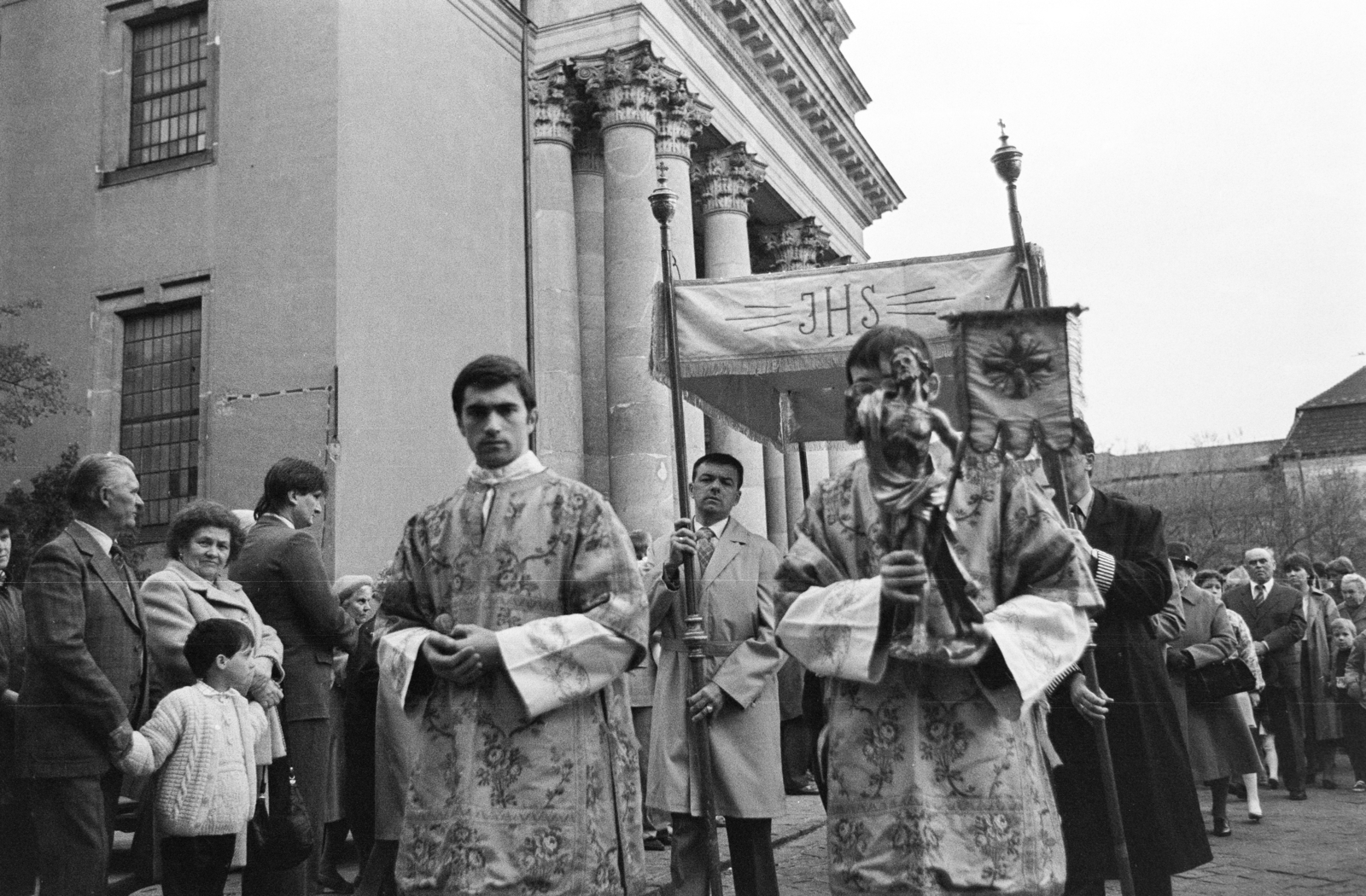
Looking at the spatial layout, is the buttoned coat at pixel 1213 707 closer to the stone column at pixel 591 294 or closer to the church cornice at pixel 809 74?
the stone column at pixel 591 294

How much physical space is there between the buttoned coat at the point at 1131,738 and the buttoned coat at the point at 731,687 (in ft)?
4.65

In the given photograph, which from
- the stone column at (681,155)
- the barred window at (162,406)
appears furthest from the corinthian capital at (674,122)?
the barred window at (162,406)

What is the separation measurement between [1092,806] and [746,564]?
6.80 feet

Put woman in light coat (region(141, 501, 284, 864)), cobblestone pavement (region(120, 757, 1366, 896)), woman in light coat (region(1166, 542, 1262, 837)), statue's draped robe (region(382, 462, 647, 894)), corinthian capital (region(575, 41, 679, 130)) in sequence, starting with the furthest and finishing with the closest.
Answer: corinthian capital (region(575, 41, 679, 130))
woman in light coat (region(1166, 542, 1262, 837))
cobblestone pavement (region(120, 757, 1366, 896))
woman in light coat (region(141, 501, 284, 864))
statue's draped robe (region(382, 462, 647, 894))

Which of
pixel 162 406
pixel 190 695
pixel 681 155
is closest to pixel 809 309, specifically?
pixel 190 695

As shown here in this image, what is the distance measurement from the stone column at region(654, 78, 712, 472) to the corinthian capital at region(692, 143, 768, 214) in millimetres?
2396

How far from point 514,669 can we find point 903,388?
1385 millimetres

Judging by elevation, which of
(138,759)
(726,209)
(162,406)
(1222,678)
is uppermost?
(726,209)

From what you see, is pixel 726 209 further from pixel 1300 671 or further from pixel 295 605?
pixel 295 605

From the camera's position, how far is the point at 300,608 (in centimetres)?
652

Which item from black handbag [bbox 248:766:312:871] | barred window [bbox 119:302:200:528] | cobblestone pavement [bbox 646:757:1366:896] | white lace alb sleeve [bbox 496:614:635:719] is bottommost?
cobblestone pavement [bbox 646:757:1366:896]

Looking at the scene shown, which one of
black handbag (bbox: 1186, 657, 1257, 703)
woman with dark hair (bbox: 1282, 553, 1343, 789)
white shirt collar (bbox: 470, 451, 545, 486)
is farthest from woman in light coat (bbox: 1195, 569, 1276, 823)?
white shirt collar (bbox: 470, 451, 545, 486)

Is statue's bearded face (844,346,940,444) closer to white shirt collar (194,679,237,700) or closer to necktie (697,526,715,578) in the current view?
necktie (697,526,715,578)

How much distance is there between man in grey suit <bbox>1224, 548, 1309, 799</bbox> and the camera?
39.8ft
